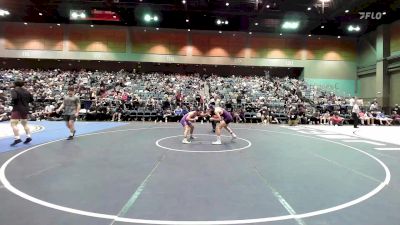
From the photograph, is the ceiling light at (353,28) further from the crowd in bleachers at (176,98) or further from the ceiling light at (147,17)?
the ceiling light at (147,17)

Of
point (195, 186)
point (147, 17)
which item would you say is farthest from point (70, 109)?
point (147, 17)

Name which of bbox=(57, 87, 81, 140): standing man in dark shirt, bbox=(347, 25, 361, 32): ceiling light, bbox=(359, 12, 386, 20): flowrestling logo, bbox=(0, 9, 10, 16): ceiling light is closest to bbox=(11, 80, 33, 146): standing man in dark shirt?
bbox=(57, 87, 81, 140): standing man in dark shirt

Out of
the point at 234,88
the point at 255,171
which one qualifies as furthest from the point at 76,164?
the point at 234,88

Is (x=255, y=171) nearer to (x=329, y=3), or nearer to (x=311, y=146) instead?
(x=311, y=146)

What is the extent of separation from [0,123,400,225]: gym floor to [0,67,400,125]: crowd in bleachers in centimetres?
984

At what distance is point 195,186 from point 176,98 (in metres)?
17.1

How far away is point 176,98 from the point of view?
21.4 meters

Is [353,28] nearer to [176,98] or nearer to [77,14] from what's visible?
[176,98]

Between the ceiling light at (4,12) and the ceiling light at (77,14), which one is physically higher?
the ceiling light at (4,12)

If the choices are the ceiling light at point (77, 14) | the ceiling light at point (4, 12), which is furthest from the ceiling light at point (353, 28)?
the ceiling light at point (4, 12)

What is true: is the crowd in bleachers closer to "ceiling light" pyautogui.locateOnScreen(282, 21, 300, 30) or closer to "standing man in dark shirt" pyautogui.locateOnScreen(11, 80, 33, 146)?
"ceiling light" pyautogui.locateOnScreen(282, 21, 300, 30)

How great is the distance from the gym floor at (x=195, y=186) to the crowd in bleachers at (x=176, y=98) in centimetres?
984

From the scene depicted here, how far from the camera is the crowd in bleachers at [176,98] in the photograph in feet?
65.0

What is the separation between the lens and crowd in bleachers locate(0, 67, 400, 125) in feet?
65.0
